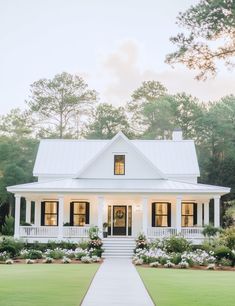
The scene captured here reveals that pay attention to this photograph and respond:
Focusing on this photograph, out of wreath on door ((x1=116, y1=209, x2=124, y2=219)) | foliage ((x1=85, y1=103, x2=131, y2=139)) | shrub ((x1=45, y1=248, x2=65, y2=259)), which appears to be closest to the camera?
shrub ((x1=45, y1=248, x2=65, y2=259))

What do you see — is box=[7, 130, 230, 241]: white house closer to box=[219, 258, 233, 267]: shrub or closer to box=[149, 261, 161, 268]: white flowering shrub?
box=[219, 258, 233, 267]: shrub

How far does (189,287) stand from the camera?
59.3ft

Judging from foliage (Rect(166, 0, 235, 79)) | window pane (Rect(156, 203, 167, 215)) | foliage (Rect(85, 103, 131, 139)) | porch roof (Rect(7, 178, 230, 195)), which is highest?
foliage (Rect(85, 103, 131, 139))

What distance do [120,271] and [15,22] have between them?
1503 cm

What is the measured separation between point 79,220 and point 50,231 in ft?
9.62

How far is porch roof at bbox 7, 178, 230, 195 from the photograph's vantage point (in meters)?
35.0

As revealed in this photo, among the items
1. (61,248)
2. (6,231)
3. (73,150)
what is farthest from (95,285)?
(73,150)

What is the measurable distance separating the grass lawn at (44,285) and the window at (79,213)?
12.1 m

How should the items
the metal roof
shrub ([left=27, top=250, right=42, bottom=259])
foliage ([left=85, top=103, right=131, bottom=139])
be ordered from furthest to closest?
foliage ([left=85, top=103, right=131, bottom=139]), the metal roof, shrub ([left=27, top=250, right=42, bottom=259])

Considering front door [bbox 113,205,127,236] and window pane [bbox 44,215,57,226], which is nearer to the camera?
window pane [bbox 44,215,57,226]

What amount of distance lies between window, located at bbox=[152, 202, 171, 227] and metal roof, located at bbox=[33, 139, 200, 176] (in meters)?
4.48

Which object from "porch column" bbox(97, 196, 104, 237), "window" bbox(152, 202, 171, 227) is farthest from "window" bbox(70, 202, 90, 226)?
"window" bbox(152, 202, 171, 227)

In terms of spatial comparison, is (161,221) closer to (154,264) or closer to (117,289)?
(154,264)

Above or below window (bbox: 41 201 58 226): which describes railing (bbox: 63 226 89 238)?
below
